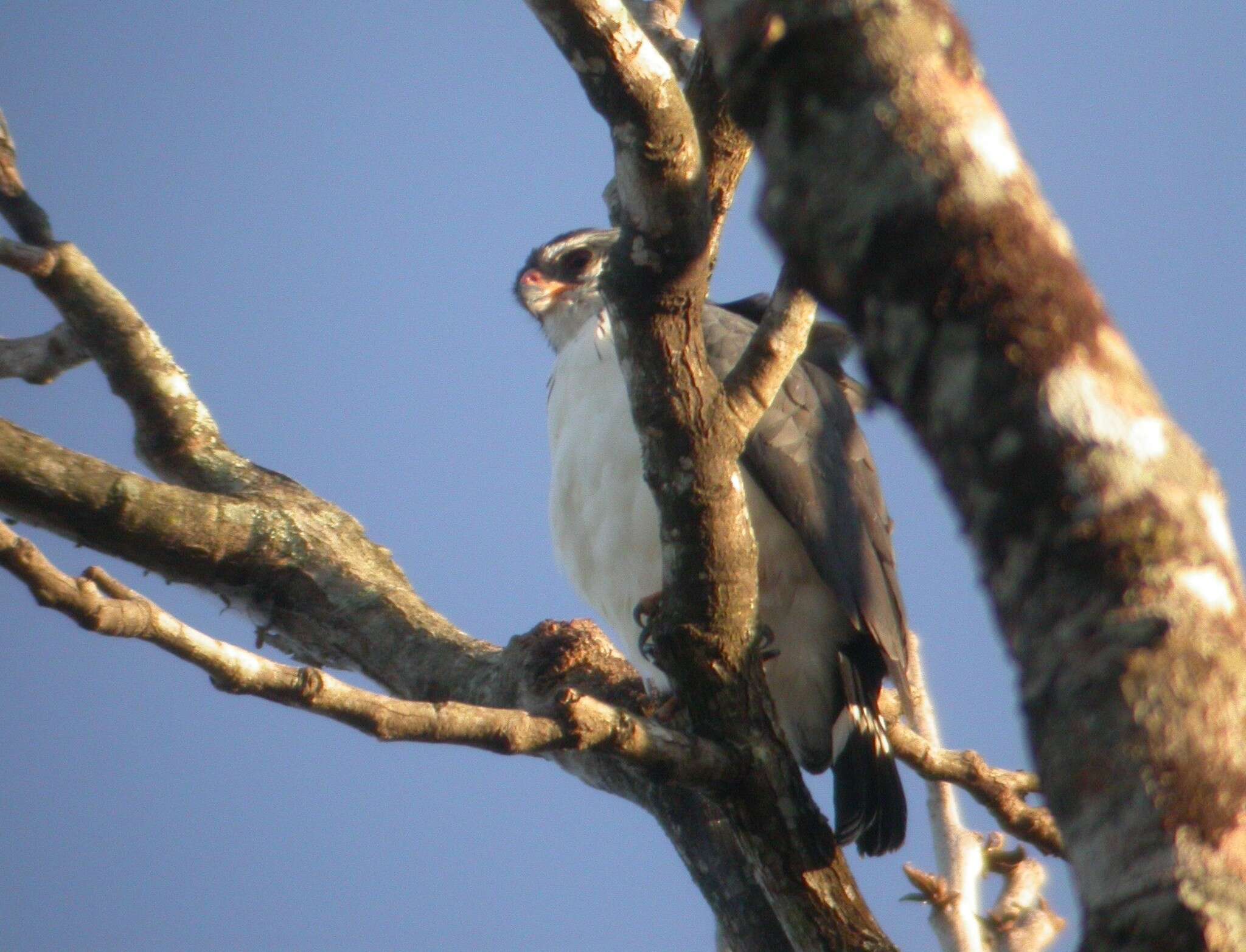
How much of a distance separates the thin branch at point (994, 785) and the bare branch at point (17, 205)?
9.53 ft

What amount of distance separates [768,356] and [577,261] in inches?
121

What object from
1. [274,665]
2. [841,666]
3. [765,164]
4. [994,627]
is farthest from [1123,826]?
[841,666]

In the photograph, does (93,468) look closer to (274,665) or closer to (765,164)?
(274,665)

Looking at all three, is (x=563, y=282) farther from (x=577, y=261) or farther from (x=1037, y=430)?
(x=1037, y=430)

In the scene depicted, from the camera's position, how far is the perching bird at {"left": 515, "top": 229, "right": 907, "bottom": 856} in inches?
157

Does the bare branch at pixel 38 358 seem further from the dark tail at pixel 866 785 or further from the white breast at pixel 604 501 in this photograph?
the dark tail at pixel 866 785

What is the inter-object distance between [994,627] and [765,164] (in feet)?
1.69

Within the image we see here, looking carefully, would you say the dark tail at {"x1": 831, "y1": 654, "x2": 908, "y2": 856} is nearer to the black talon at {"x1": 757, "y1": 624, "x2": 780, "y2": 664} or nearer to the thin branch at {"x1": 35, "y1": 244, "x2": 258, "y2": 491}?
the black talon at {"x1": 757, "y1": 624, "x2": 780, "y2": 664}

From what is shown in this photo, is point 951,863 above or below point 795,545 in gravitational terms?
below

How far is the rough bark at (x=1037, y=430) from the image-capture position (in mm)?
1220

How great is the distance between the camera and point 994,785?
138 inches

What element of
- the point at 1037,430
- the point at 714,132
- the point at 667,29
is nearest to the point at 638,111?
the point at 714,132

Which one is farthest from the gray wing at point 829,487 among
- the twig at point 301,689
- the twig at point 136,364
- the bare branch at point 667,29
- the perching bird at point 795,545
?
the twig at point 136,364

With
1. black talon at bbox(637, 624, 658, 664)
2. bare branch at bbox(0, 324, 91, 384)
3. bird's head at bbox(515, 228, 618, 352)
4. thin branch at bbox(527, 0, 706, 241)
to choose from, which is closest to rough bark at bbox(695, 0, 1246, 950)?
thin branch at bbox(527, 0, 706, 241)
